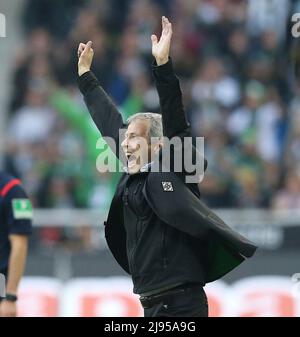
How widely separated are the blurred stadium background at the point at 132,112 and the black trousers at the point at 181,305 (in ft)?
14.7

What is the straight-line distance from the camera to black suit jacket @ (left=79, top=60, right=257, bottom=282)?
6066mm

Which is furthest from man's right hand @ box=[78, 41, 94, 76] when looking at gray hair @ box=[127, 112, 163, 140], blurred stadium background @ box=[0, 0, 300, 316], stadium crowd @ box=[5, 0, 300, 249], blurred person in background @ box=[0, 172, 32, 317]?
stadium crowd @ box=[5, 0, 300, 249]

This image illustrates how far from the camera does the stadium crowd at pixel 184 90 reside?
13164mm

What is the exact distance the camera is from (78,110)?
46.3 feet

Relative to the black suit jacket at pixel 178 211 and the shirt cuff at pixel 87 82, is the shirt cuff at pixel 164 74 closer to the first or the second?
the black suit jacket at pixel 178 211

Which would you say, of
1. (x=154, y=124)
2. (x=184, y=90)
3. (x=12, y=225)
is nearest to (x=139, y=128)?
(x=154, y=124)

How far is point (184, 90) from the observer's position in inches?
557

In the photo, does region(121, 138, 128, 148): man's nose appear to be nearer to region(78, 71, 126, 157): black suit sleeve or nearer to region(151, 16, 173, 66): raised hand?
region(78, 71, 126, 157): black suit sleeve

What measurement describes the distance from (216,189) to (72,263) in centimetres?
218

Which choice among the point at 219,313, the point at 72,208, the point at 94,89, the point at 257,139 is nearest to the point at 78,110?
the point at 72,208

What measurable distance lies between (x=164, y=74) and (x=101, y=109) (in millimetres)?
988

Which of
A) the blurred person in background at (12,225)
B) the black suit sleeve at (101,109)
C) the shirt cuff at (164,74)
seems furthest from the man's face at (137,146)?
the blurred person in background at (12,225)

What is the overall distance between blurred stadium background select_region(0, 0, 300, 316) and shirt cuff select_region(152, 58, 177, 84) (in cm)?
518

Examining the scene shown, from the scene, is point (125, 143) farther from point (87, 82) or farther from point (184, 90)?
point (184, 90)
